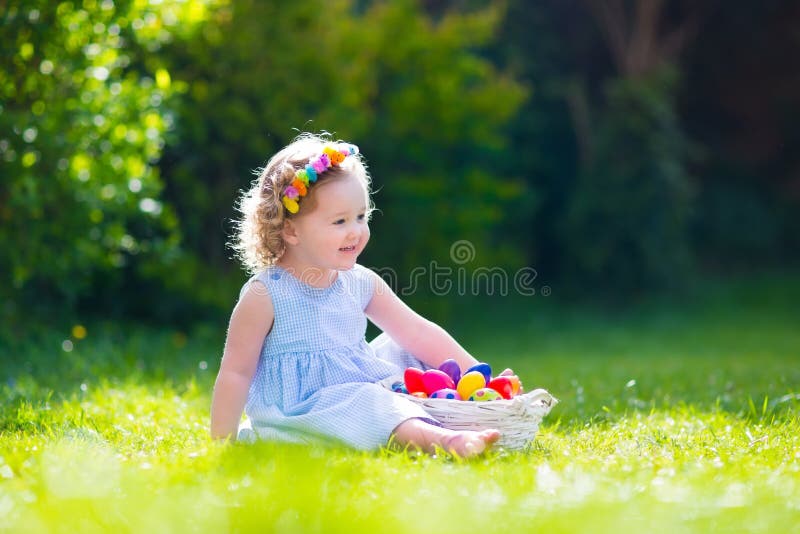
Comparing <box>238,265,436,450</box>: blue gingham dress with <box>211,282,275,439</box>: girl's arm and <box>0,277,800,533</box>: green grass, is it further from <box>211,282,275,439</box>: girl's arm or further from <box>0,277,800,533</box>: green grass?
<box>0,277,800,533</box>: green grass

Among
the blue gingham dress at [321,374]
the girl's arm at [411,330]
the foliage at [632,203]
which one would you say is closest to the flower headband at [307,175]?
the blue gingham dress at [321,374]

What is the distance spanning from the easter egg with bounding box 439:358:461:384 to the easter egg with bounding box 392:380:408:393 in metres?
0.17

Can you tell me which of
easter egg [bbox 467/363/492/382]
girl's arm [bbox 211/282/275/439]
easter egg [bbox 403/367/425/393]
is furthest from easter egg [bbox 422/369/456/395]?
girl's arm [bbox 211/282/275/439]

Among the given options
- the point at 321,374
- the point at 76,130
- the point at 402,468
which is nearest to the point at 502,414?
the point at 402,468

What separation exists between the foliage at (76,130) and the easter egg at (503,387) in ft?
12.1

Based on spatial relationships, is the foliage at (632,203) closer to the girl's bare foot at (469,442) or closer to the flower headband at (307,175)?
the flower headband at (307,175)

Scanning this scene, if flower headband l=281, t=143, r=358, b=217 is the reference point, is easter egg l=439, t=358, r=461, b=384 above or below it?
below

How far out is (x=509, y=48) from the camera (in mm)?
11898

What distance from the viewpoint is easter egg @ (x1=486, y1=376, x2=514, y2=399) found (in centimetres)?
325

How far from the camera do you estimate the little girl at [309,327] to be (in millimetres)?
3031

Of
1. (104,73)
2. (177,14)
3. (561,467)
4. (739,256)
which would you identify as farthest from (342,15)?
(739,256)

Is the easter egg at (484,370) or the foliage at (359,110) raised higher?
the foliage at (359,110)

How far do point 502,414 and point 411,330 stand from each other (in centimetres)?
75

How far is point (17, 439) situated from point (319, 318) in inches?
44.2
